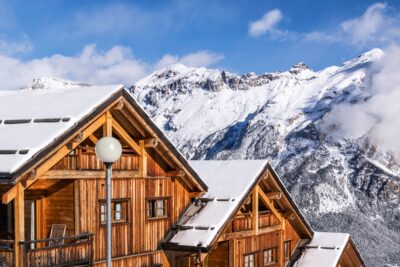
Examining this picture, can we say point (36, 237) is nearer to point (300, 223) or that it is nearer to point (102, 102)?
point (102, 102)

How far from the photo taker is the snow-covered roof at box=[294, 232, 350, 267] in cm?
2398

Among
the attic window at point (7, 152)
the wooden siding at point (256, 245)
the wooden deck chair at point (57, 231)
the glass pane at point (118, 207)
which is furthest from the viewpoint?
the wooden siding at point (256, 245)

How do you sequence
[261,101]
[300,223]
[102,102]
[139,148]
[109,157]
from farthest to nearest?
1. [261,101]
2. [300,223]
3. [139,148]
4. [102,102]
5. [109,157]

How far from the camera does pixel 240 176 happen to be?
68.3 ft

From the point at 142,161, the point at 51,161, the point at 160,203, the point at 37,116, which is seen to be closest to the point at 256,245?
the point at 160,203

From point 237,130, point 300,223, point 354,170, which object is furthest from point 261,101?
point 300,223

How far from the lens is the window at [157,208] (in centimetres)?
1875

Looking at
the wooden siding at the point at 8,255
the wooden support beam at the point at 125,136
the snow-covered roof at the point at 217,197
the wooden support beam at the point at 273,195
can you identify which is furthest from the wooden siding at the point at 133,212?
the wooden support beam at the point at 273,195

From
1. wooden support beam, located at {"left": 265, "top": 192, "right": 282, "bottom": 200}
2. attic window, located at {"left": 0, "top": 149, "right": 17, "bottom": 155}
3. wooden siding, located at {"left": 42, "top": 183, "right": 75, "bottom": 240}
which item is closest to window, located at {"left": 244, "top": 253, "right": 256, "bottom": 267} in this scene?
wooden support beam, located at {"left": 265, "top": 192, "right": 282, "bottom": 200}

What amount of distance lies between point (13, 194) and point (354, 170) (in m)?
107

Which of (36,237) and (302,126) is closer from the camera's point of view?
(36,237)

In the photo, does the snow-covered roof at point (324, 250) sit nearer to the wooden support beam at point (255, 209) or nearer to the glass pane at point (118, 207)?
the wooden support beam at point (255, 209)

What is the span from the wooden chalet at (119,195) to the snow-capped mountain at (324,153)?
4932cm

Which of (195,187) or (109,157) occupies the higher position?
(109,157)
